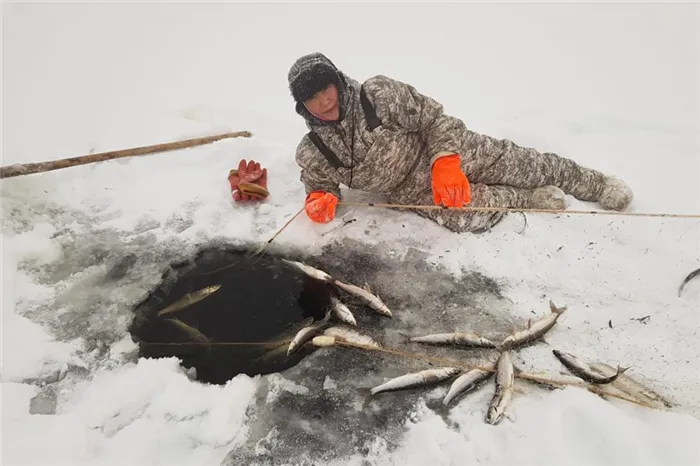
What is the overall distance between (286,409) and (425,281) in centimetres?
151

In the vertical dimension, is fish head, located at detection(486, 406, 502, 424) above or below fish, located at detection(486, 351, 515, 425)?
below

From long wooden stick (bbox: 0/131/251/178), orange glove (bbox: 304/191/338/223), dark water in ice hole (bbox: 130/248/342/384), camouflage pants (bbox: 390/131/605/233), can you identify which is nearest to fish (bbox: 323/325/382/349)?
dark water in ice hole (bbox: 130/248/342/384)

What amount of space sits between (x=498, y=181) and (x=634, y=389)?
2.08m

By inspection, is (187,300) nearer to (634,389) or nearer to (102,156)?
(102,156)

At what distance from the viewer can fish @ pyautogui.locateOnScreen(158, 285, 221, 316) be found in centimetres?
341

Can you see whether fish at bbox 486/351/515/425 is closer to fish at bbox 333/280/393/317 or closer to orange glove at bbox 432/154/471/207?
fish at bbox 333/280/393/317

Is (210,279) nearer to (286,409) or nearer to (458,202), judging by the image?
(286,409)

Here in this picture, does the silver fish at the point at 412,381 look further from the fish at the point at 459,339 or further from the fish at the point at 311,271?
the fish at the point at 311,271

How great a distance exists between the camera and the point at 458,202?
11.8 ft

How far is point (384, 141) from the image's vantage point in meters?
3.69

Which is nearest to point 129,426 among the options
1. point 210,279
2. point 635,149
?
point 210,279

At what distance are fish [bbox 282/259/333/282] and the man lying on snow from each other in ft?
1.66

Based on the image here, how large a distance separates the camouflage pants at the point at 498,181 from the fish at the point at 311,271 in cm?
113

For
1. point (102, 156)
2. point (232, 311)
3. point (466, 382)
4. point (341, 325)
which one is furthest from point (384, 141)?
point (102, 156)
